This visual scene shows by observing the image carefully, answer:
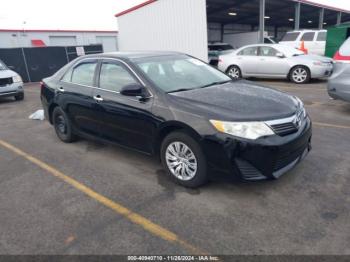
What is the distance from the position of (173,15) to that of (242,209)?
13.8 m

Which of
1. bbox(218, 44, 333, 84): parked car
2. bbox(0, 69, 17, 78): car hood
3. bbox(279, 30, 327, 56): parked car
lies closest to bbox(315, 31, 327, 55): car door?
bbox(279, 30, 327, 56): parked car

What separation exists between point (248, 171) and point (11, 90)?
9935mm

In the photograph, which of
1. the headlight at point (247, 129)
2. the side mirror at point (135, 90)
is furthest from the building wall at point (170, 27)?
the headlight at point (247, 129)

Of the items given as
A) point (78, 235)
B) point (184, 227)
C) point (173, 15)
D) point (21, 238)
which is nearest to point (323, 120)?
point (184, 227)

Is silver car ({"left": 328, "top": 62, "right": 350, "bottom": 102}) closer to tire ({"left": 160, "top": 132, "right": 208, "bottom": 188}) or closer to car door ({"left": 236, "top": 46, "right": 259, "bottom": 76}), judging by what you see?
tire ({"left": 160, "top": 132, "right": 208, "bottom": 188})

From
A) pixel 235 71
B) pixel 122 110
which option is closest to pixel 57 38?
pixel 235 71

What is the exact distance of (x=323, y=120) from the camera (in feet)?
19.6

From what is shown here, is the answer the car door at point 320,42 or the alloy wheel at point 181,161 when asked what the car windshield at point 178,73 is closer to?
the alloy wheel at point 181,161

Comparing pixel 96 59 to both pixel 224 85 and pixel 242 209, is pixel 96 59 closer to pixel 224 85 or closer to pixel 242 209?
pixel 224 85

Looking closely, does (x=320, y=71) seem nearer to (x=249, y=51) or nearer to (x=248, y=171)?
(x=249, y=51)

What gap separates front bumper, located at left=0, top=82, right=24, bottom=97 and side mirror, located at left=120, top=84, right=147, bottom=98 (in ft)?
27.5

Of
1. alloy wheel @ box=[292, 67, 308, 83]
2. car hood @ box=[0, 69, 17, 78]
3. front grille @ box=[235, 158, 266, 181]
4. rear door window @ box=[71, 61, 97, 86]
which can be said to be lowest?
alloy wheel @ box=[292, 67, 308, 83]

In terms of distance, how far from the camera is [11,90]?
34.0ft

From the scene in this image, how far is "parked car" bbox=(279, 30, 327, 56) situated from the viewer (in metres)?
14.6
